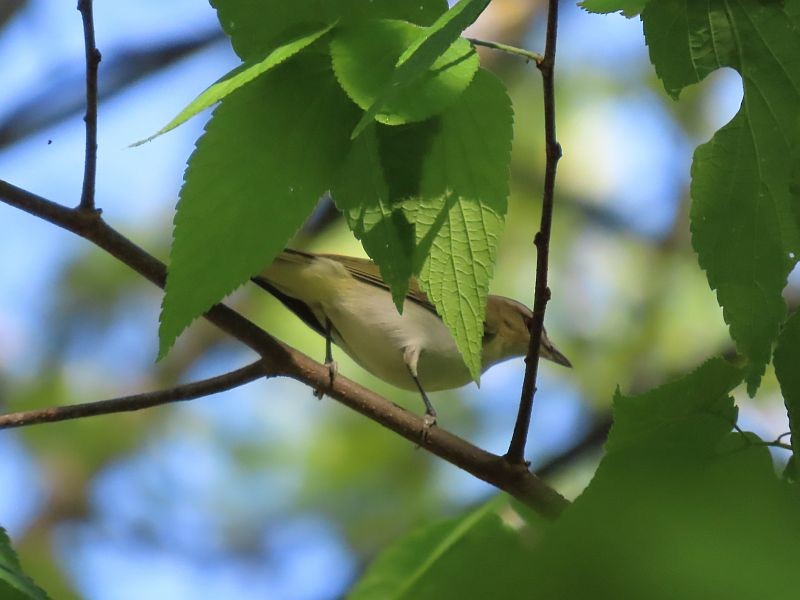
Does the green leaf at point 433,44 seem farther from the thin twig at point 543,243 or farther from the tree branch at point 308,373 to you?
the tree branch at point 308,373

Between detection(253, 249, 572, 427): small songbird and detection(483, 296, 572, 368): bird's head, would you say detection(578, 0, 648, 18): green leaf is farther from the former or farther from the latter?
detection(483, 296, 572, 368): bird's head

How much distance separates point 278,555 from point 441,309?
6253mm

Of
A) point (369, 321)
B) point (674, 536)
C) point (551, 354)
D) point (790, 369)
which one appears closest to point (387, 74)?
point (790, 369)

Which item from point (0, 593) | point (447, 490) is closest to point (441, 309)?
point (0, 593)

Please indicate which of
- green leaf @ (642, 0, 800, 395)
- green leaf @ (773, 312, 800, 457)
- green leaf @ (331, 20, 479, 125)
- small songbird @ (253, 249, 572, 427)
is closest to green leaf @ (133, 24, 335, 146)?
green leaf @ (331, 20, 479, 125)

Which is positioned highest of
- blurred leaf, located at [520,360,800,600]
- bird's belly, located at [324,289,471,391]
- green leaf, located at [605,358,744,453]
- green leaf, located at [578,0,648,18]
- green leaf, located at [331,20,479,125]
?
bird's belly, located at [324,289,471,391]

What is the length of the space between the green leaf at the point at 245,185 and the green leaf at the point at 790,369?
2.12ft

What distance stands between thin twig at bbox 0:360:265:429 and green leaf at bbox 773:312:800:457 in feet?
3.90

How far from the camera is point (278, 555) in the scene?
7230 millimetres

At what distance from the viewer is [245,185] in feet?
4.23

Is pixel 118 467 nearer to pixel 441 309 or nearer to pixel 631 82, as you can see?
pixel 631 82

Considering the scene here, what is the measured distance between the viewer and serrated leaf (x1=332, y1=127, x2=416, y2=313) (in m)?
1.35

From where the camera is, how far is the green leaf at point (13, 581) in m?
0.92

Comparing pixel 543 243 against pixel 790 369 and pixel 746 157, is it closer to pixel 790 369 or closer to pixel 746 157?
pixel 746 157
